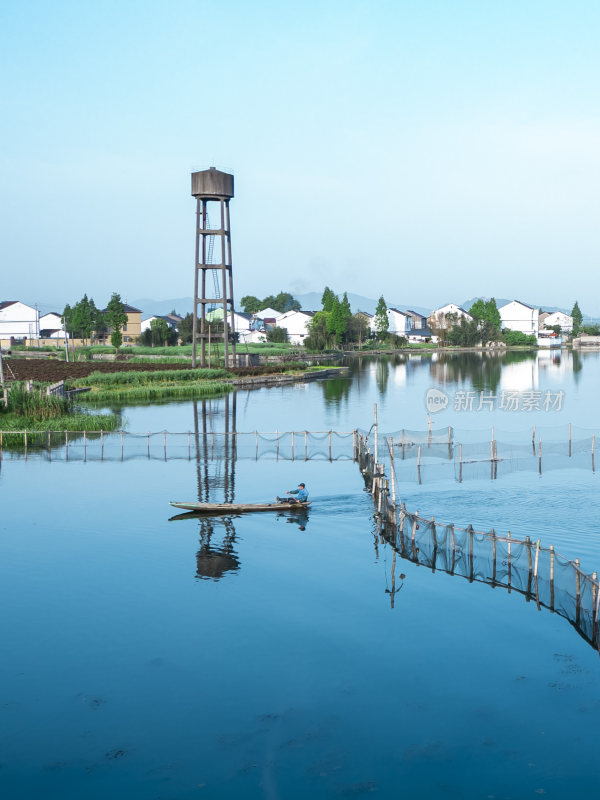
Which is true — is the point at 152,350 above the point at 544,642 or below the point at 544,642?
above

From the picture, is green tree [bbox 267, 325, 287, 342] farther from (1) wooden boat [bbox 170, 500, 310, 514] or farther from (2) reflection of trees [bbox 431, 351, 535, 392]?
(1) wooden boat [bbox 170, 500, 310, 514]

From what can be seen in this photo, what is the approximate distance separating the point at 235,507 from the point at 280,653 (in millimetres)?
13265

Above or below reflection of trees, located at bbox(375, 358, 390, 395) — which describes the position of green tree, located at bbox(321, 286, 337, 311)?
above

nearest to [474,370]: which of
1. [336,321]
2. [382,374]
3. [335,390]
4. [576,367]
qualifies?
[382,374]

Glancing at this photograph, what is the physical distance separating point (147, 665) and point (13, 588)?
7845 millimetres

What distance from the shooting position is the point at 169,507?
3622 centimetres

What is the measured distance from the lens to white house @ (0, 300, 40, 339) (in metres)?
166

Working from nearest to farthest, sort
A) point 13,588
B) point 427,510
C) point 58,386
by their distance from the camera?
1. point 13,588
2. point 427,510
3. point 58,386

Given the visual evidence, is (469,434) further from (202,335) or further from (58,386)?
(202,335)

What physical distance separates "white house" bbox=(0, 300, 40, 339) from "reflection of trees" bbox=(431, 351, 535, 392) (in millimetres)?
85357

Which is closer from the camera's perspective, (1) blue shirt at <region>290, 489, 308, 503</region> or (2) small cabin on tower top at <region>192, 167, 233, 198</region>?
(1) blue shirt at <region>290, 489, 308, 503</region>

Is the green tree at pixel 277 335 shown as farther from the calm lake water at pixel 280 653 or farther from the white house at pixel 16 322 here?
the calm lake water at pixel 280 653

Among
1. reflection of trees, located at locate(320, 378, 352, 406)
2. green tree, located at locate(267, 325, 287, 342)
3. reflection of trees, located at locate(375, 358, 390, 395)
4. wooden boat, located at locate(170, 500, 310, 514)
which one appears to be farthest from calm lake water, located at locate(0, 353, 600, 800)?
green tree, located at locate(267, 325, 287, 342)

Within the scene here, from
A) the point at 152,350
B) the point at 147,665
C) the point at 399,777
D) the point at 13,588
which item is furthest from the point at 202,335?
the point at 399,777
